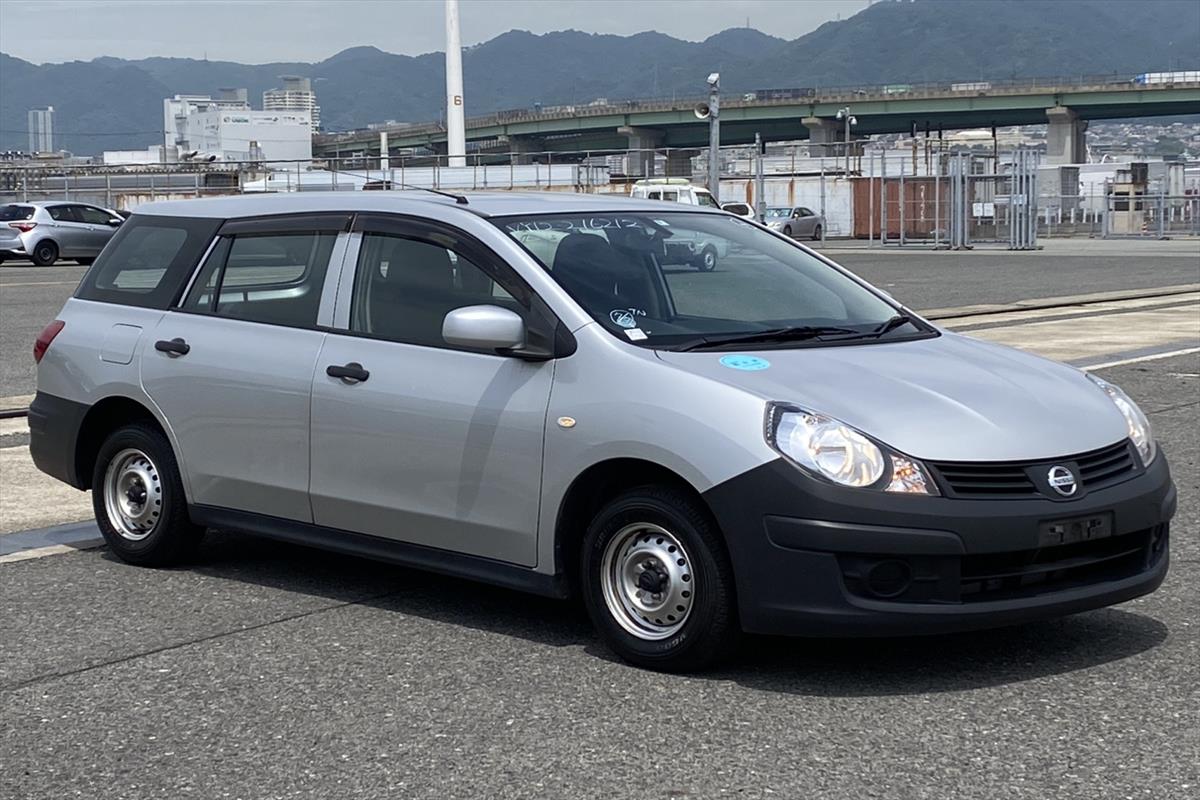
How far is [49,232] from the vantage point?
Result: 36250 mm

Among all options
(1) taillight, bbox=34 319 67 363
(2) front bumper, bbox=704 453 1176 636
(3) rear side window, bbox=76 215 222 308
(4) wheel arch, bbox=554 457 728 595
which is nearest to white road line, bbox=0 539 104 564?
(1) taillight, bbox=34 319 67 363

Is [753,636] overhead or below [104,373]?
below

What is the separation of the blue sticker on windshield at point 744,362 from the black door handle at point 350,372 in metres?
1.37

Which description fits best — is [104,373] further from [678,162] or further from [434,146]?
[434,146]

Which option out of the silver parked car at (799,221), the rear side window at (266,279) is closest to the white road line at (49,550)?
the rear side window at (266,279)

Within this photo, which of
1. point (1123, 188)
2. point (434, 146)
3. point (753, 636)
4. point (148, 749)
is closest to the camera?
point (148, 749)

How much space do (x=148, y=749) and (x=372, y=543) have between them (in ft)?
5.36

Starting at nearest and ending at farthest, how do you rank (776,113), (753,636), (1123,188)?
(753,636)
(1123,188)
(776,113)

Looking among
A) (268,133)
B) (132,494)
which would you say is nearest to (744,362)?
(132,494)

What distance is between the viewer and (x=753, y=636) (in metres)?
5.75

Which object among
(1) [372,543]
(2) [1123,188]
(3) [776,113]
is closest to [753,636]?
(1) [372,543]

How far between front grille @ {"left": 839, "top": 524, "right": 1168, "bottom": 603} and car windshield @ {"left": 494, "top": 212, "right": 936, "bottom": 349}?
1.01 metres

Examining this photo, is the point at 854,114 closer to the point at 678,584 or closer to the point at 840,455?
the point at 678,584

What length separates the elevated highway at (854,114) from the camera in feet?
372
